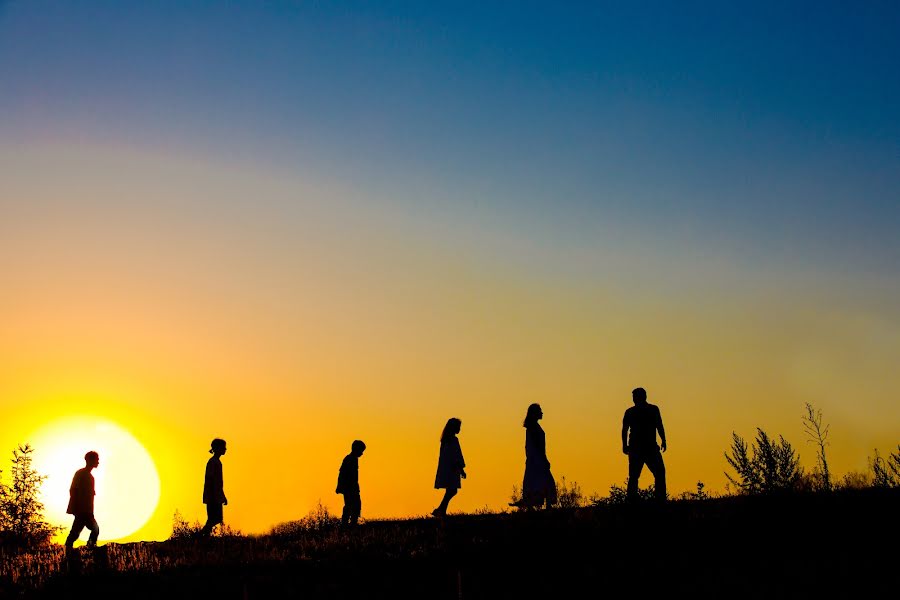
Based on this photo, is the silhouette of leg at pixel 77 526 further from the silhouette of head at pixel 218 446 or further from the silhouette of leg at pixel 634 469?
the silhouette of leg at pixel 634 469

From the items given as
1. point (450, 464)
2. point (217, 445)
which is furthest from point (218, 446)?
point (450, 464)

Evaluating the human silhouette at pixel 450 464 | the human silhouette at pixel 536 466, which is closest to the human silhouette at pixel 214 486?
the human silhouette at pixel 450 464

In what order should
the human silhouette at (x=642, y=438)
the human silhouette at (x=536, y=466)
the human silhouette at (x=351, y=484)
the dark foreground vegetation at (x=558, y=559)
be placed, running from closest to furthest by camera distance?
the dark foreground vegetation at (x=558, y=559) → the human silhouette at (x=642, y=438) → the human silhouette at (x=536, y=466) → the human silhouette at (x=351, y=484)

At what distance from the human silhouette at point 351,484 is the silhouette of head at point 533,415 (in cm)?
470

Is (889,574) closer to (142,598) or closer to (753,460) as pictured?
(142,598)

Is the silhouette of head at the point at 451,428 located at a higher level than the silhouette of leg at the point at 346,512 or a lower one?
higher

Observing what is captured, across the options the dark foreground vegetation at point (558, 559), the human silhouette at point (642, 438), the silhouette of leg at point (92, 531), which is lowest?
the dark foreground vegetation at point (558, 559)

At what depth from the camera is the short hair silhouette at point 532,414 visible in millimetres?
20672

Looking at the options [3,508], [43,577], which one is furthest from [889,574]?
[3,508]

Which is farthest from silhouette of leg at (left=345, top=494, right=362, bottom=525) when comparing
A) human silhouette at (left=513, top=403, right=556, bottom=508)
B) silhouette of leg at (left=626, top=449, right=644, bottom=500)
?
silhouette of leg at (left=626, top=449, right=644, bottom=500)

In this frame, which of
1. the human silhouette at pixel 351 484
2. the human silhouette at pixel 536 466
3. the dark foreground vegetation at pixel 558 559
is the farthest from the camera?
the human silhouette at pixel 351 484

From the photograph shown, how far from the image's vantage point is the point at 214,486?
2089cm

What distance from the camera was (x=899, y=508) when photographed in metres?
17.3

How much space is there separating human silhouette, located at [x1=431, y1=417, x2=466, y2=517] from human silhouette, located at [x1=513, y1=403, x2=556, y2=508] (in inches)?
66.8
